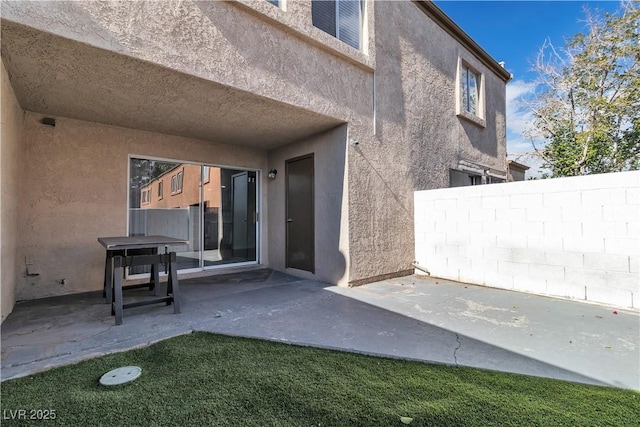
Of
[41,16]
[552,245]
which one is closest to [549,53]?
[552,245]

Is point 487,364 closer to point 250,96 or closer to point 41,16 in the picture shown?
point 250,96

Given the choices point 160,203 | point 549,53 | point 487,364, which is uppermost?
point 549,53

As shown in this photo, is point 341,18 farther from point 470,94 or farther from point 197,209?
point 470,94

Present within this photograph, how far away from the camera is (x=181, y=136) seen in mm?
6566

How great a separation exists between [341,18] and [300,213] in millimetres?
4279

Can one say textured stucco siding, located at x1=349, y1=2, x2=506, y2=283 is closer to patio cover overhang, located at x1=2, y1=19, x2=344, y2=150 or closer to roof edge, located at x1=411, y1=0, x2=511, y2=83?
roof edge, located at x1=411, y1=0, x2=511, y2=83

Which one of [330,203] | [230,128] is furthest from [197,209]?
[330,203]

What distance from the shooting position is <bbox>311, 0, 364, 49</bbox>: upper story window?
573 cm

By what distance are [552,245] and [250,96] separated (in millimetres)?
5983

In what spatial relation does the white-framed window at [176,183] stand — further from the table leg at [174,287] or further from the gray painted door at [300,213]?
the table leg at [174,287]

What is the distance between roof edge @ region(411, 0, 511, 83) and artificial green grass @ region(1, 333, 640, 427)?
8.93 m

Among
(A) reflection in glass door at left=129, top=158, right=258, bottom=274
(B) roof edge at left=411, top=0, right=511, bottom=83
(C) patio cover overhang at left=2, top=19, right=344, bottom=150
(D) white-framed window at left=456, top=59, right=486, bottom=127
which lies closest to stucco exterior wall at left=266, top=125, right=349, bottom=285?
(C) patio cover overhang at left=2, top=19, right=344, bottom=150

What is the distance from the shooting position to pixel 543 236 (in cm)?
555

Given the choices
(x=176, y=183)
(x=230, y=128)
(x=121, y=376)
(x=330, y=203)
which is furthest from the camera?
(x=176, y=183)
